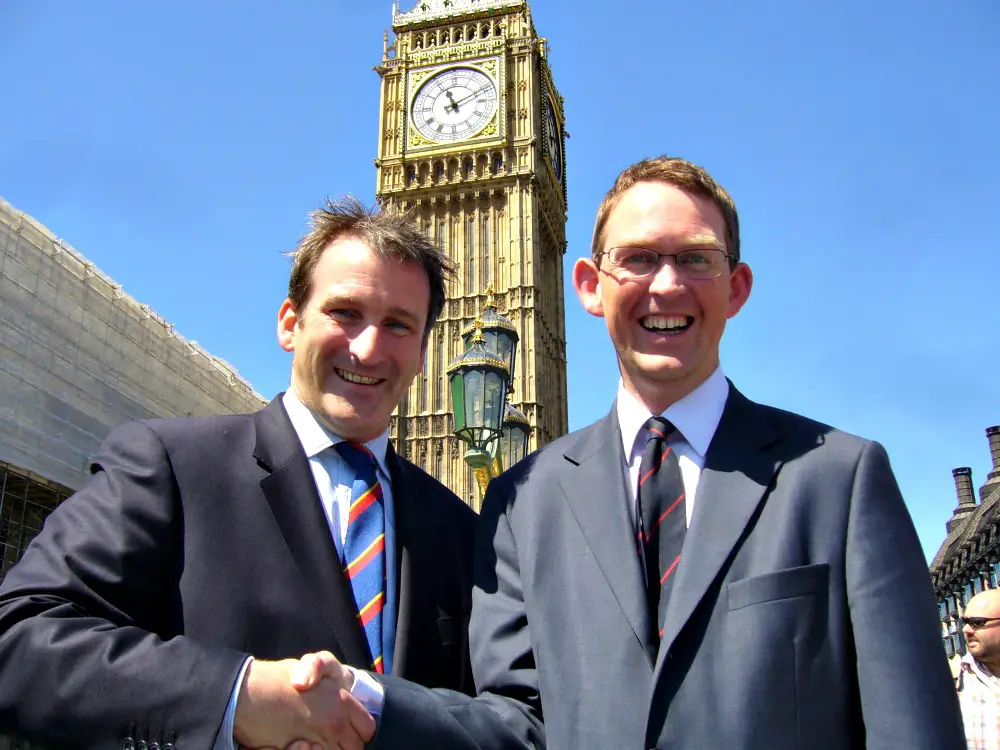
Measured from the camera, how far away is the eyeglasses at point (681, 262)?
6.59 ft

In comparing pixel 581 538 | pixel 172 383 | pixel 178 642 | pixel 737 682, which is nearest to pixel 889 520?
pixel 737 682

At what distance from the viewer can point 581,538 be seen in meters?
1.93

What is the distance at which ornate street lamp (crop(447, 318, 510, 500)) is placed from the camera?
20.7ft

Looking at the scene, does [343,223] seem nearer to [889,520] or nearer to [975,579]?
[889,520]

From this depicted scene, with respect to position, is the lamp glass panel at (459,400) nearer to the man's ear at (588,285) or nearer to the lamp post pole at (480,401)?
the lamp post pole at (480,401)

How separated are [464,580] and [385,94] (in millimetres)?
33879

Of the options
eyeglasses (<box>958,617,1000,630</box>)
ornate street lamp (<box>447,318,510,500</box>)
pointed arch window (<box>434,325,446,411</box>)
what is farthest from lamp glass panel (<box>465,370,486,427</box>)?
pointed arch window (<box>434,325,446,411</box>)

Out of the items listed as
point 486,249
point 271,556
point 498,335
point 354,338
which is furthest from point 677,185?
point 486,249

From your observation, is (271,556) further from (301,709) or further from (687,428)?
(687,428)

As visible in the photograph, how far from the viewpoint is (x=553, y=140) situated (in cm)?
3584

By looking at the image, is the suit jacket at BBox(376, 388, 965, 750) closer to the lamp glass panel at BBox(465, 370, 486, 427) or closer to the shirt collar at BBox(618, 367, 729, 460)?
the shirt collar at BBox(618, 367, 729, 460)

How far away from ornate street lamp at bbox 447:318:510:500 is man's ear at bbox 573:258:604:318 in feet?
13.3

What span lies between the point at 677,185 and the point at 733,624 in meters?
0.94

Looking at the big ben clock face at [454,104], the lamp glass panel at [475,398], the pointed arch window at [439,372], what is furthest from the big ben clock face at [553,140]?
the lamp glass panel at [475,398]
